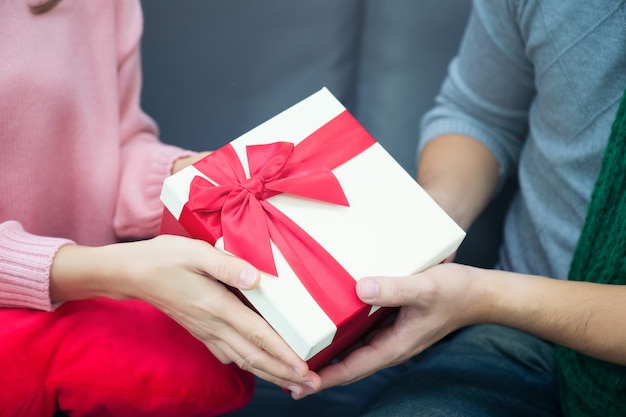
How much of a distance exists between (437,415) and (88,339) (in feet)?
1.42

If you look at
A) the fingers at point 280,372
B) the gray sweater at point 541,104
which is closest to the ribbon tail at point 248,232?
the fingers at point 280,372

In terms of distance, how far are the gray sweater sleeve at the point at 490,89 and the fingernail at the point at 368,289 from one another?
1.60 feet

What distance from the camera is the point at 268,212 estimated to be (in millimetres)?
635

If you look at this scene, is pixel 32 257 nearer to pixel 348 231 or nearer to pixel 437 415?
pixel 348 231

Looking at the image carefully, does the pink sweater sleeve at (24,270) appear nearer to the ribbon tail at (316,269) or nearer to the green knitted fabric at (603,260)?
the ribbon tail at (316,269)

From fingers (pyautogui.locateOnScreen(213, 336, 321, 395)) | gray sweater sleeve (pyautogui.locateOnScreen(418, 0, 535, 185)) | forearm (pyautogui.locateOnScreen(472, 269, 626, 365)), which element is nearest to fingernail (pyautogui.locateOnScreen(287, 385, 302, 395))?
fingers (pyautogui.locateOnScreen(213, 336, 321, 395))

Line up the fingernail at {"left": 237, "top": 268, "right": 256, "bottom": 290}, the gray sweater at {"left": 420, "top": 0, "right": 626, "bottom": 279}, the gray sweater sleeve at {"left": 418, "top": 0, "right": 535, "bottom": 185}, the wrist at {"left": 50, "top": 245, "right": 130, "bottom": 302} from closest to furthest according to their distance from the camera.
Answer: the fingernail at {"left": 237, "top": 268, "right": 256, "bottom": 290} → the wrist at {"left": 50, "top": 245, "right": 130, "bottom": 302} → the gray sweater at {"left": 420, "top": 0, "right": 626, "bottom": 279} → the gray sweater sleeve at {"left": 418, "top": 0, "right": 535, "bottom": 185}

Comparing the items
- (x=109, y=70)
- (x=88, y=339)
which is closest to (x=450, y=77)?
(x=109, y=70)

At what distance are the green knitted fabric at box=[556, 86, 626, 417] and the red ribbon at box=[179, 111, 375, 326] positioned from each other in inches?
13.7

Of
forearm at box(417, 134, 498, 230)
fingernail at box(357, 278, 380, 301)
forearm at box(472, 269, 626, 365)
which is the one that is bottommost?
forearm at box(472, 269, 626, 365)

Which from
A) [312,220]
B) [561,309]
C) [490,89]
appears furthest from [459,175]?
[312,220]

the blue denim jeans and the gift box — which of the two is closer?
the gift box

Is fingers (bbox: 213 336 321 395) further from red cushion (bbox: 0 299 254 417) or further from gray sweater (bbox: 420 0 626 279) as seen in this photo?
gray sweater (bbox: 420 0 626 279)

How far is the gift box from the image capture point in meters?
0.60
